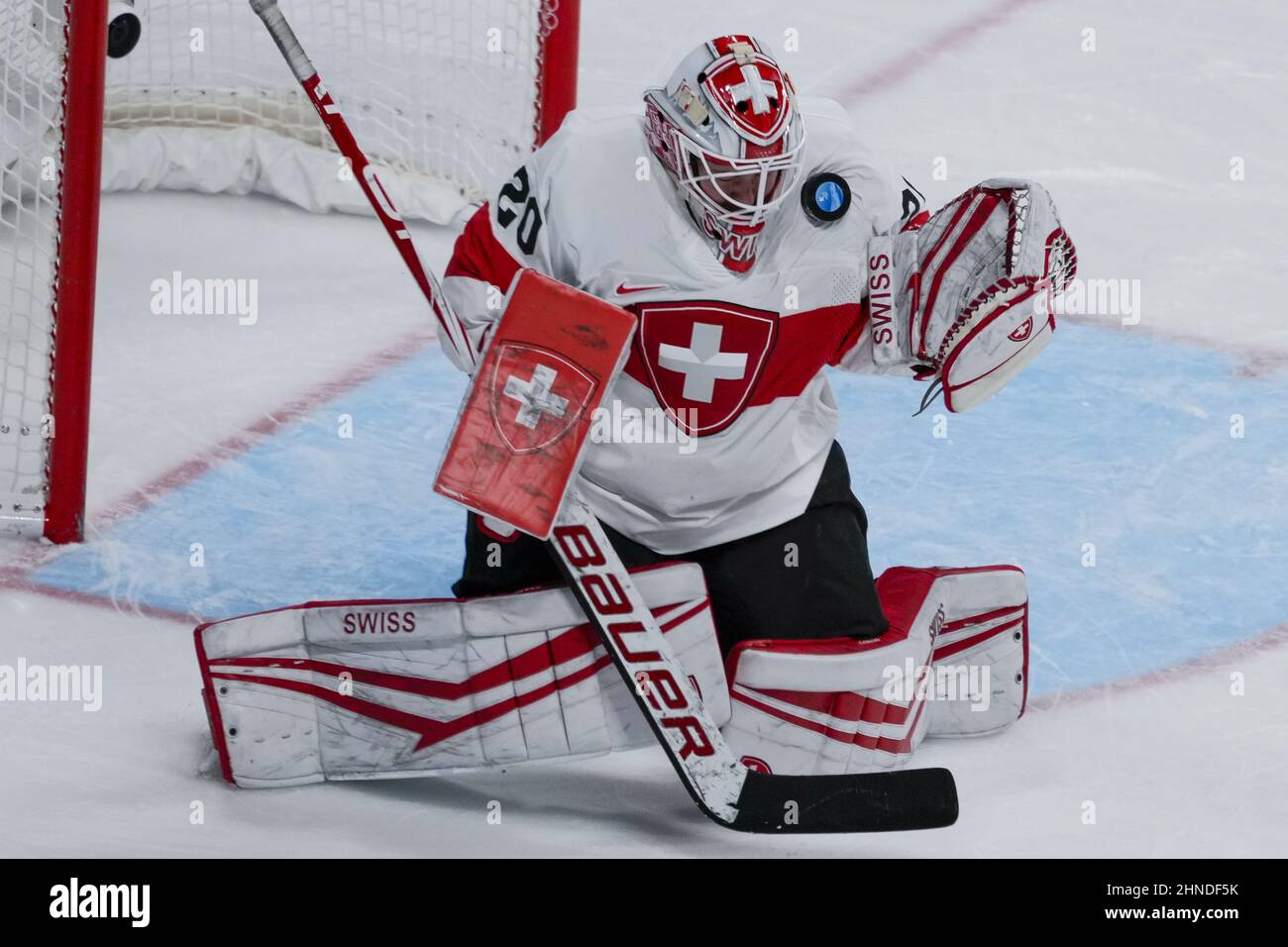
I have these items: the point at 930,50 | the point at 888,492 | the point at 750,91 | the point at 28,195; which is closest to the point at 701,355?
the point at 750,91

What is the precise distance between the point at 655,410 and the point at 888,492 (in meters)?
1.08

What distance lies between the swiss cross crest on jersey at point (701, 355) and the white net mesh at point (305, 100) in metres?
1.85

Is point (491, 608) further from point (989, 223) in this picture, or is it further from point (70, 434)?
point (70, 434)

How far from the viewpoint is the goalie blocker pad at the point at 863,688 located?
269 centimetres

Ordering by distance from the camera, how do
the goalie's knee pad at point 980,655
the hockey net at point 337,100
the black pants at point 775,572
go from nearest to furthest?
the black pants at point 775,572, the goalie's knee pad at point 980,655, the hockey net at point 337,100

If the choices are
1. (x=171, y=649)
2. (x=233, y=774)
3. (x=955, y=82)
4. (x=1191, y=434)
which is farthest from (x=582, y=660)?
(x=955, y=82)

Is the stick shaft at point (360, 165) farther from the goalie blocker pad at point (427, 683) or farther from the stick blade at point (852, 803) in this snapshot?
the stick blade at point (852, 803)

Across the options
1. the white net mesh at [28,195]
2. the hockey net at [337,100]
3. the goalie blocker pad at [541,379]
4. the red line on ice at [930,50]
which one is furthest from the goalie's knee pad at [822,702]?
the red line on ice at [930,50]

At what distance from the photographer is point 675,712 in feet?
8.50

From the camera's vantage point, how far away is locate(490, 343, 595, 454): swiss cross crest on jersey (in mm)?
2570

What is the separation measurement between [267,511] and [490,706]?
999 millimetres

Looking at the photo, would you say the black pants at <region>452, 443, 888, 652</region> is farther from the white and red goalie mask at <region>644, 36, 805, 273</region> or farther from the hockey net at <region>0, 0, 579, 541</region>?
the hockey net at <region>0, 0, 579, 541</region>

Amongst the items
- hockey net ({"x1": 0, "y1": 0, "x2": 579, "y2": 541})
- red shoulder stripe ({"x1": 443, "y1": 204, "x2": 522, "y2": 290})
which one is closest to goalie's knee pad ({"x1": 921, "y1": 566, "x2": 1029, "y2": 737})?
red shoulder stripe ({"x1": 443, "y1": 204, "x2": 522, "y2": 290})

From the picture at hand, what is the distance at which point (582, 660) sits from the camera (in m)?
2.67
